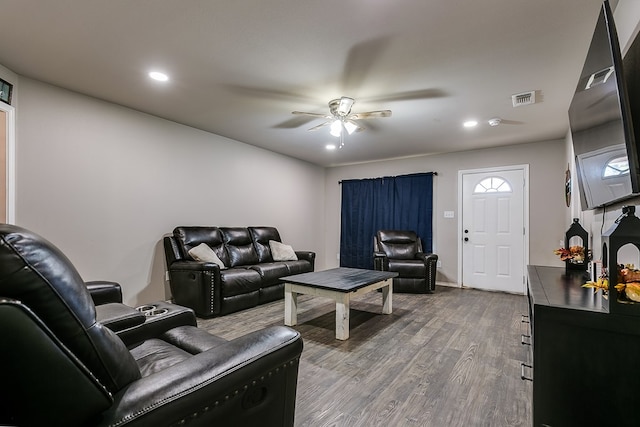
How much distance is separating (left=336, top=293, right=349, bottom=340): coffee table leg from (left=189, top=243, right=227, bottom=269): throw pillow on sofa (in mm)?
1755

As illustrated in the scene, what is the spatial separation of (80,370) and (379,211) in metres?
5.72

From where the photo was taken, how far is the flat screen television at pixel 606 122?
123 centimetres

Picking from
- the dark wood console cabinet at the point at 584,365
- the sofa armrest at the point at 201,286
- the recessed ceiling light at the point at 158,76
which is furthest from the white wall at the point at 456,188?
the recessed ceiling light at the point at 158,76

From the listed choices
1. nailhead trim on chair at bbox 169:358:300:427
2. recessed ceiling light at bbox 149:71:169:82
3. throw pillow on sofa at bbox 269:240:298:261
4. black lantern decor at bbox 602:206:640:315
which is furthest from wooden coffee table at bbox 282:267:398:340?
Result: recessed ceiling light at bbox 149:71:169:82

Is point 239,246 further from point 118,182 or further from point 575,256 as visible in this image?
point 575,256

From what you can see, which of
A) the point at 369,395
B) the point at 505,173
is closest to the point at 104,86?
the point at 369,395

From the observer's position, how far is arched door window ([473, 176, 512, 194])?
4.96 meters

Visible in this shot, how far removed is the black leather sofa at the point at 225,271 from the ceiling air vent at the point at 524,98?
340 cm

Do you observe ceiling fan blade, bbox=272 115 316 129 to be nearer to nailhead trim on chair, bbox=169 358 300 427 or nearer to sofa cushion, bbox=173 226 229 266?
sofa cushion, bbox=173 226 229 266

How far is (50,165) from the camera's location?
2961 mm

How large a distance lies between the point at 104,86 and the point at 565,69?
13.9ft

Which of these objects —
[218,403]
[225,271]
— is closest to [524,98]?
[218,403]

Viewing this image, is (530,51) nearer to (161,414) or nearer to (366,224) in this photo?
(161,414)

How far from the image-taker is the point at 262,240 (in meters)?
4.88
